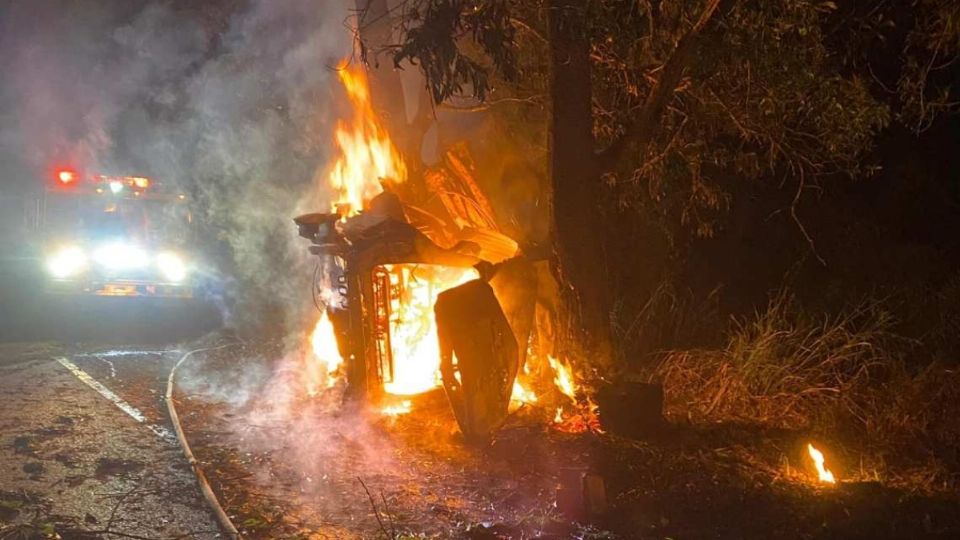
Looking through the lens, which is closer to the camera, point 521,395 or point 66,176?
point 521,395

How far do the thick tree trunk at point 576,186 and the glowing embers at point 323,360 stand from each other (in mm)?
3460

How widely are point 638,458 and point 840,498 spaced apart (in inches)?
68.2

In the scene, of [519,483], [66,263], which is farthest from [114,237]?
[519,483]

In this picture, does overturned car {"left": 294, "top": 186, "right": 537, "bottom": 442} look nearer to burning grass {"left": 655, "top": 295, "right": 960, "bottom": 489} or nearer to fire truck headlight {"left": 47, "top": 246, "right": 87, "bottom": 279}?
burning grass {"left": 655, "top": 295, "right": 960, "bottom": 489}

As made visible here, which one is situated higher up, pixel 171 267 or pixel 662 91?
pixel 662 91

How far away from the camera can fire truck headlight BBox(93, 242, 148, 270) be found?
15.1 meters

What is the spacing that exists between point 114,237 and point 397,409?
415 inches

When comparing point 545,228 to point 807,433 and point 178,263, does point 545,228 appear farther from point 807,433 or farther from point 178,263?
point 178,263

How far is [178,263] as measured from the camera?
15.7 m

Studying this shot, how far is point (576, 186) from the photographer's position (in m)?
7.64

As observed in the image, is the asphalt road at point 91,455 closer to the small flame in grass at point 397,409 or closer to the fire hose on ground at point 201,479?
the fire hose on ground at point 201,479

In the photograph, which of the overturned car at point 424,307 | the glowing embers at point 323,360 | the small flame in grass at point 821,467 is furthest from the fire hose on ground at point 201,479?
the small flame in grass at point 821,467

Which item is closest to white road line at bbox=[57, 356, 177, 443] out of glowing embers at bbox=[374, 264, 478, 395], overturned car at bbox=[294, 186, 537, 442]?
overturned car at bbox=[294, 186, 537, 442]

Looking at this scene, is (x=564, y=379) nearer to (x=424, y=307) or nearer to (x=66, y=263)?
(x=424, y=307)
